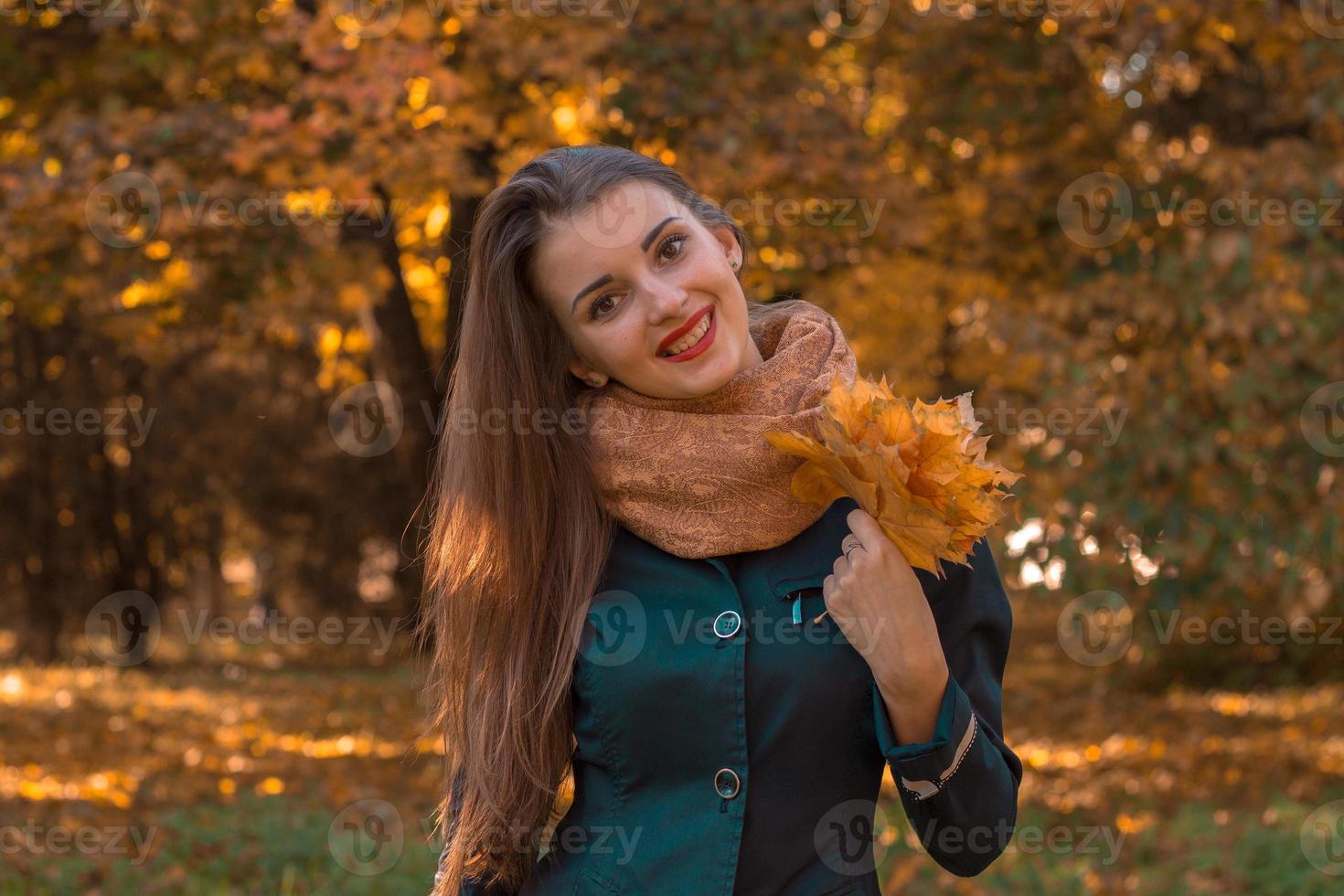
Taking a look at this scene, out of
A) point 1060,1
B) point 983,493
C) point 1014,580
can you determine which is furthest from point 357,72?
point 983,493

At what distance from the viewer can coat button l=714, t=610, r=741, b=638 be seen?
2.02 m

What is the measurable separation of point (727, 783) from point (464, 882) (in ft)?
1.77

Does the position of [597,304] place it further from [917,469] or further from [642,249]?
[917,469]

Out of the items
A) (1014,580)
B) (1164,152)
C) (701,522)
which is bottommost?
(1014,580)

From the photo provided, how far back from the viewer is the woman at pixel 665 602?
6.47ft

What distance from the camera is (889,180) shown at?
25.9 feet

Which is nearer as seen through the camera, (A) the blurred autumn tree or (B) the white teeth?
(B) the white teeth

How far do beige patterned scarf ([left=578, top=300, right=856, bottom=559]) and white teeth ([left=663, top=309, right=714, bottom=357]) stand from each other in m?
0.09

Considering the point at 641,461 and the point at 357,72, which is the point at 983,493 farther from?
the point at 357,72

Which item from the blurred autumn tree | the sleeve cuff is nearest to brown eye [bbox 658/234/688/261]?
the sleeve cuff

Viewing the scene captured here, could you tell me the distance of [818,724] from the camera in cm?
200

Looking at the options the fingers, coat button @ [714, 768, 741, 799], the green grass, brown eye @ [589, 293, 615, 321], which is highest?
brown eye @ [589, 293, 615, 321]

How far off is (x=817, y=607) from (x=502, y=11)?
19.3 feet

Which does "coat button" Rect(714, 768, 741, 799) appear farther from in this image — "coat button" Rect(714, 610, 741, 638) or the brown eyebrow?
the brown eyebrow
